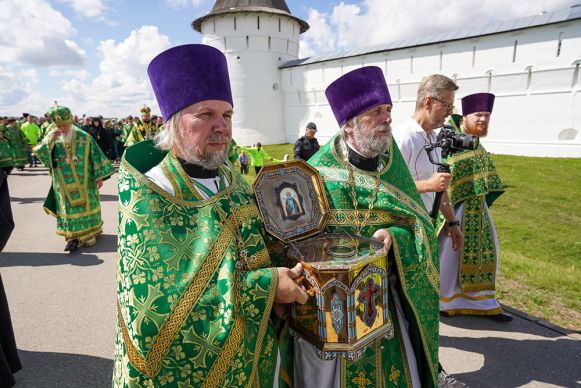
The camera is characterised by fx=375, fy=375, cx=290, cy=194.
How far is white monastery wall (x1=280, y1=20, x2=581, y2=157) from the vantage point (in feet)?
63.6

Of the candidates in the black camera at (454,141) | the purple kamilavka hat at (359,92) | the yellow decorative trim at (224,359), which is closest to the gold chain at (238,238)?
the yellow decorative trim at (224,359)

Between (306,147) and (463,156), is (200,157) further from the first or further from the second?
(306,147)

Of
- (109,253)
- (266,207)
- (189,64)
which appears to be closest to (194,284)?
(266,207)

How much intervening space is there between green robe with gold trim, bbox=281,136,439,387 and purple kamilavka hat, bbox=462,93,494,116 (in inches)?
79.9

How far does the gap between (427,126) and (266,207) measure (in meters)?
2.22

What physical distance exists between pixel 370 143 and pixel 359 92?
14.0 inches

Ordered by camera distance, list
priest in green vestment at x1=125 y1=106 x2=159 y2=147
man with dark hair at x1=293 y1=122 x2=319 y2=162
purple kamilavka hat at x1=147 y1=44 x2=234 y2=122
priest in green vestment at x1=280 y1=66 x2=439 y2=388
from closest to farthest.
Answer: purple kamilavka hat at x1=147 y1=44 x2=234 y2=122
priest in green vestment at x1=280 y1=66 x2=439 y2=388
man with dark hair at x1=293 y1=122 x2=319 y2=162
priest in green vestment at x1=125 y1=106 x2=159 y2=147

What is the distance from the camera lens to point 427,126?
357 centimetres

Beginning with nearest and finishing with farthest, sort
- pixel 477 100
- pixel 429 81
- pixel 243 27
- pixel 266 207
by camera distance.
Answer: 1. pixel 266 207
2. pixel 429 81
3. pixel 477 100
4. pixel 243 27

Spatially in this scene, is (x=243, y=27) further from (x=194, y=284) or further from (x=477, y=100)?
(x=194, y=284)

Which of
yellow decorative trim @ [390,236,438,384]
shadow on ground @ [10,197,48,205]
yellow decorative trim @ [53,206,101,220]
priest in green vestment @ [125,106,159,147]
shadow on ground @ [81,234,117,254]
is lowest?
shadow on ground @ [81,234,117,254]

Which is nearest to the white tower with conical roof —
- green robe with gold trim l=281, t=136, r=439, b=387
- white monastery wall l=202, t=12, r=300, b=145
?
white monastery wall l=202, t=12, r=300, b=145

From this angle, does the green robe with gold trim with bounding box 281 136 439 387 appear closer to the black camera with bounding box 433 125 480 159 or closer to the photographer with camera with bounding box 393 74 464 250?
the black camera with bounding box 433 125 480 159

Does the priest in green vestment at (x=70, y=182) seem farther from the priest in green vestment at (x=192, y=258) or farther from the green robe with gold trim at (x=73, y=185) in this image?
the priest in green vestment at (x=192, y=258)
